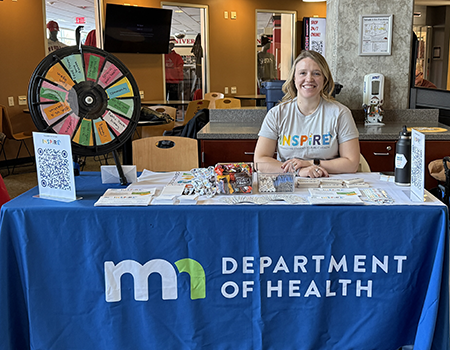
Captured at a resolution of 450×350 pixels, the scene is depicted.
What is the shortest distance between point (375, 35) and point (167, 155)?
2.28m

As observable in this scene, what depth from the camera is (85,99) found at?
6.35ft

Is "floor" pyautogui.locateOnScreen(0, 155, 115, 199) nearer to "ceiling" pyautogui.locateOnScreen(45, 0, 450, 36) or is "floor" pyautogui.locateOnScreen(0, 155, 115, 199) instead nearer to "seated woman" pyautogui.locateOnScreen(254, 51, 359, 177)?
"ceiling" pyautogui.locateOnScreen(45, 0, 450, 36)

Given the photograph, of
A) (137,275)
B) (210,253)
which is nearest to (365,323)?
(210,253)

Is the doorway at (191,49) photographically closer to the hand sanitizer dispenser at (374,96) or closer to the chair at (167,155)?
the hand sanitizer dispenser at (374,96)

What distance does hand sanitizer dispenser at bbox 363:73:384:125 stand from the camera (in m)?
3.95

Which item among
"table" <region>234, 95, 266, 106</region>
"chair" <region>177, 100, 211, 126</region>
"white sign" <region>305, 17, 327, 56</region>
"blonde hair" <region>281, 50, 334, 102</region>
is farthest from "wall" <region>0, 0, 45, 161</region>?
"white sign" <region>305, 17, 327, 56</region>

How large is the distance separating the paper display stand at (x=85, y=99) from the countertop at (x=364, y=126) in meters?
1.54

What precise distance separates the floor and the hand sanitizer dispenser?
2.68 meters

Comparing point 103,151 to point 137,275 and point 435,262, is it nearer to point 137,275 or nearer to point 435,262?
point 137,275

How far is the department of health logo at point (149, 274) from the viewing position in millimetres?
1756

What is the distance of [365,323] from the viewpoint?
177cm

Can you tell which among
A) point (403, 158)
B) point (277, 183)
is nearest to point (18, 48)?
point (277, 183)

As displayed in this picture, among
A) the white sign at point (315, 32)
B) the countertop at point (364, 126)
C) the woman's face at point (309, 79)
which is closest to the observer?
the woman's face at point (309, 79)

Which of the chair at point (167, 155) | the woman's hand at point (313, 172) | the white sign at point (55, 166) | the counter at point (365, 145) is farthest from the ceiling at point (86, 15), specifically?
the woman's hand at point (313, 172)
